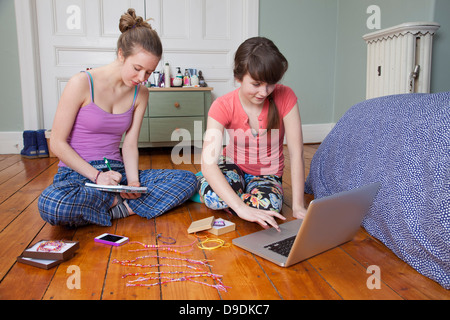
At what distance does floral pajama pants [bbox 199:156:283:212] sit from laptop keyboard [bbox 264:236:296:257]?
25cm

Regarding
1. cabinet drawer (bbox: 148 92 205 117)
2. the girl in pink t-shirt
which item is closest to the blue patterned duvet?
the girl in pink t-shirt

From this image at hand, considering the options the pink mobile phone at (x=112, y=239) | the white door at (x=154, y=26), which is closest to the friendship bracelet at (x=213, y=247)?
the pink mobile phone at (x=112, y=239)

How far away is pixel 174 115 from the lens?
3.17 meters

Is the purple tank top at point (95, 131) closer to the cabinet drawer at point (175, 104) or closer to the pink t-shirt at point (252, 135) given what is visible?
the pink t-shirt at point (252, 135)

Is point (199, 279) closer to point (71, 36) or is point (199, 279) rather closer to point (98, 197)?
point (98, 197)

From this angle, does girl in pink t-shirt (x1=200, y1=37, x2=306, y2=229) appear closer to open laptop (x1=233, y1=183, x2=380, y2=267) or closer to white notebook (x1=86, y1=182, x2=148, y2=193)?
open laptop (x1=233, y1=183, x2=380, y2=267)

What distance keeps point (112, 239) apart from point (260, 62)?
77cm

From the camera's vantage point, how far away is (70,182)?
1484mm

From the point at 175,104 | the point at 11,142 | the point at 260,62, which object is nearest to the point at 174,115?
the point at 175,104

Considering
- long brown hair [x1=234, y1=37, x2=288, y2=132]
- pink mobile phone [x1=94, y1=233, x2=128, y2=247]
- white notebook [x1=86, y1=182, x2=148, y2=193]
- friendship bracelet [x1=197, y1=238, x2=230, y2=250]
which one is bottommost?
friendship bracelet [x1=197, y1=238, x2=230, y2=250]

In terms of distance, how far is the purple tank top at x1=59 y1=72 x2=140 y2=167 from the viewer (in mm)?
1524
